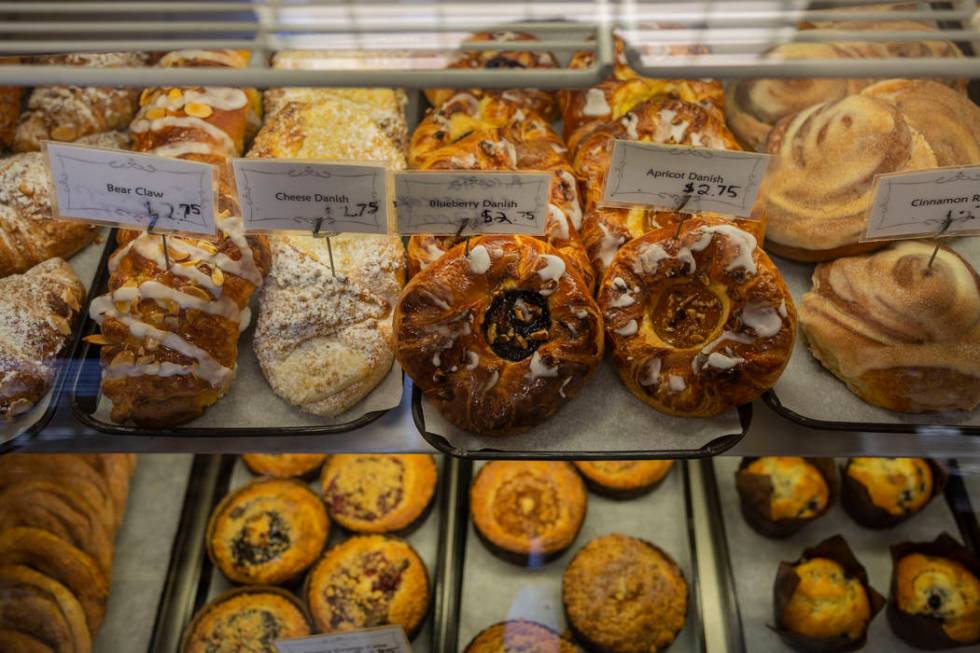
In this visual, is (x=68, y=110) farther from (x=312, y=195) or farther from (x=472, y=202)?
(x=472, y=202)

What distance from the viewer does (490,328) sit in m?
1.82

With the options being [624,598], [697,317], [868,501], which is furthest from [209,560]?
[868,501]

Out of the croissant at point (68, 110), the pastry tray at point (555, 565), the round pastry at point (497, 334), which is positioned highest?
the croissant at point (68, 110)

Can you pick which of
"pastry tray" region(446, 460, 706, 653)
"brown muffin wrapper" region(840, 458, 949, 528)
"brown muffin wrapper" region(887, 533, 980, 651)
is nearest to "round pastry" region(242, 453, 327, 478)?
"pastry tray" region(446, 460, 706, 653)

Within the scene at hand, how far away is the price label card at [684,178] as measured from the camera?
5.52 ft

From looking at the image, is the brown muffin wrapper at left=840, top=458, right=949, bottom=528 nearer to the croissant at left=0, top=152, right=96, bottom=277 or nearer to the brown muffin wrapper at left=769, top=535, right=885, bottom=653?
the brown muffin wrapper at left=769, top=535, right=885, bottom=653

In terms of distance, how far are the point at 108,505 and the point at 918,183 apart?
7.90 ft

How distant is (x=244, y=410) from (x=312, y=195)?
0.57 metres

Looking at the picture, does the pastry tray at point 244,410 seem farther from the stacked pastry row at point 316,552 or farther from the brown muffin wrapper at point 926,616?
the brown muffin wrapper at point 926,616

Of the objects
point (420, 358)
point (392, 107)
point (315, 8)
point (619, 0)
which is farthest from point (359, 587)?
point (619, 0)

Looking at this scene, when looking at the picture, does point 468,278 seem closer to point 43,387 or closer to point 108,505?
point 43,387

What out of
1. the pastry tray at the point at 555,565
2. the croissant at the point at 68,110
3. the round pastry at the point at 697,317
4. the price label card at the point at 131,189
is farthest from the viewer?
the pastry tray at the point at 555,565

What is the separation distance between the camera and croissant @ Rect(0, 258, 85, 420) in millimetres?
1823

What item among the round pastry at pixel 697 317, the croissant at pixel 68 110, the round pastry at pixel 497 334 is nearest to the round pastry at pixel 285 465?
the round pastry at pixel 497 334
